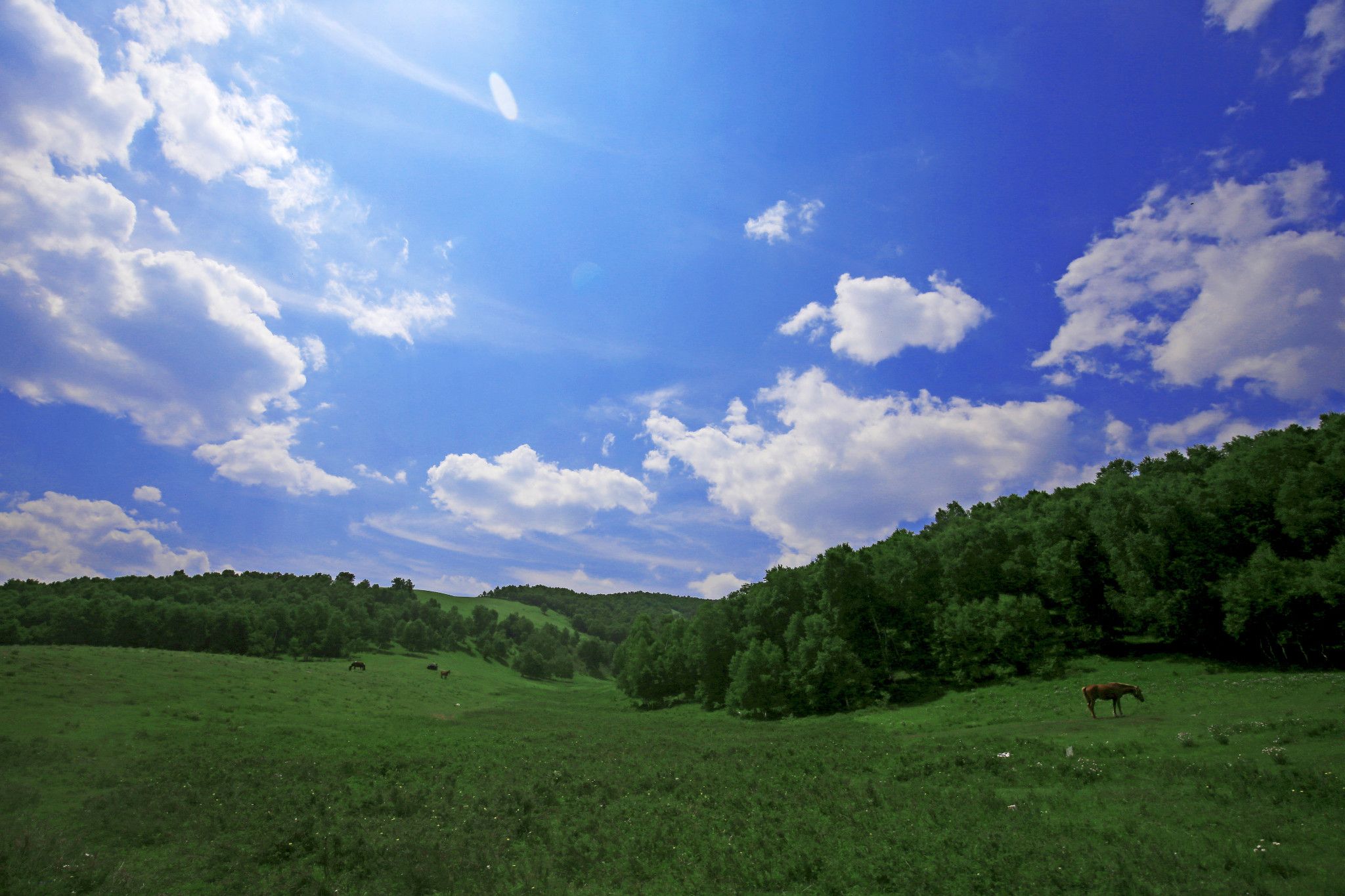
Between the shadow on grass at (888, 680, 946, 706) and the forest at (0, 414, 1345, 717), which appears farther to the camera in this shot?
the shadow on grass at (888, 680, 946, 706)

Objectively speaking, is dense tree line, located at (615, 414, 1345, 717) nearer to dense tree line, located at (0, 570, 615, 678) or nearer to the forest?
the forest

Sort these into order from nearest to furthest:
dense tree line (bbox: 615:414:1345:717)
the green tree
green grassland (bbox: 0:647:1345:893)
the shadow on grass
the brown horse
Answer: green grassland (bbox: 0:647:1345:893) → the brown horse → dense tree line (bbox: 615:414:1345:717) → the shadow on grass → the green tree

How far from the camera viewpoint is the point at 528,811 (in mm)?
23797

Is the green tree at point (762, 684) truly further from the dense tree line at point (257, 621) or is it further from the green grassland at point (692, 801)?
the dense tree line at point (257, 621)

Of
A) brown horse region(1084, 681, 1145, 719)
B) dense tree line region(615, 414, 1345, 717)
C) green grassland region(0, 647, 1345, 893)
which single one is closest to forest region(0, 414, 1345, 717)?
dense tree line region(615, 414, 1345, 717)

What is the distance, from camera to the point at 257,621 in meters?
107

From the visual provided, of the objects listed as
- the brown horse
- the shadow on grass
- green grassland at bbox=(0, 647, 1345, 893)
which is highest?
the brown horse

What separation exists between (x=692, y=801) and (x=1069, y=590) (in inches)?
1957

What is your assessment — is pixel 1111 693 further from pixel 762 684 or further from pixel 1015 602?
pixel 762 684

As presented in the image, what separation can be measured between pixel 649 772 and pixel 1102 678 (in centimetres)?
3839

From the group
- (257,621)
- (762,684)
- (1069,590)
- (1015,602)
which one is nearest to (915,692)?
(1015,602)

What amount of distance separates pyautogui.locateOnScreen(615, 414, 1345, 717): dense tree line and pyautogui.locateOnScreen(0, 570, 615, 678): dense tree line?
271ft

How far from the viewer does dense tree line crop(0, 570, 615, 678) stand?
317ft

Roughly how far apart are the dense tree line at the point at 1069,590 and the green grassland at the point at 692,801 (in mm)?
6638
